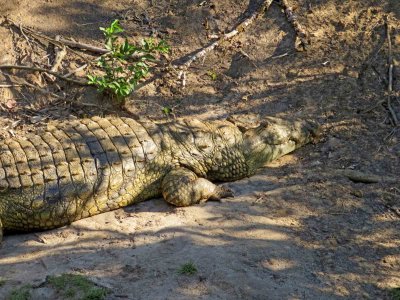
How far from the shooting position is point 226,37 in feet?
24.9

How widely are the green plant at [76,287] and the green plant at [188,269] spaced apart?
62 centimetres

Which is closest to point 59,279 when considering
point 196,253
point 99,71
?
point 196,253

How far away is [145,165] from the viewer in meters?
5.63

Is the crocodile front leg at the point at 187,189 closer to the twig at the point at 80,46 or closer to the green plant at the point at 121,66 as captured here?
the green plant at the point at 121,66

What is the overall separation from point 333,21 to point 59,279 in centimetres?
524

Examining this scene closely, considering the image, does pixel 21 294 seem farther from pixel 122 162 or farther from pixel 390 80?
pixel 390 80

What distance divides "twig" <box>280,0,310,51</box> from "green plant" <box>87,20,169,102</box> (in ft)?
5.91

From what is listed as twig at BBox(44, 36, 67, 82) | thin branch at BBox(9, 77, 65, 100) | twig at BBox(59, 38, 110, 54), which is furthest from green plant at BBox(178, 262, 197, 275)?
twig at BBox(59, 38, 110, 54)

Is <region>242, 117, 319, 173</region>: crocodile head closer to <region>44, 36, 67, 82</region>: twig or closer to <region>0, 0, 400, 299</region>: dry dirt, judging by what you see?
<region>0, 0, 400, 299</region>: dry dirt

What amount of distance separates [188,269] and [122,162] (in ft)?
5.27

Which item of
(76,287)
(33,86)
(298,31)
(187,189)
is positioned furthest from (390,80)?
(76,287)

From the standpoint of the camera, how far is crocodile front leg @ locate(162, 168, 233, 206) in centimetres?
545

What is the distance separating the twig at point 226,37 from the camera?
736 centimetres

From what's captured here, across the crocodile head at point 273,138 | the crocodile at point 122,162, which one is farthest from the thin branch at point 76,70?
the crocodile head at point 273,138
